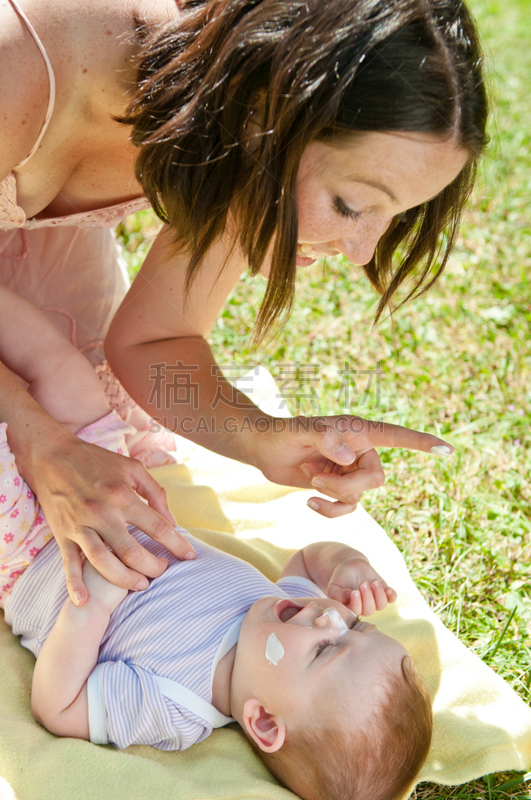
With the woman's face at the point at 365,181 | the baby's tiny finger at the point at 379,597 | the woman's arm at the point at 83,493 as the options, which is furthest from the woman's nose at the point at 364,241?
the baby's tiny finger at the point at 379,597

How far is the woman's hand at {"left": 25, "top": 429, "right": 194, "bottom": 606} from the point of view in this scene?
5.01 ft

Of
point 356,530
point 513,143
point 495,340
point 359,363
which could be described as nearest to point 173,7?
point 356,530

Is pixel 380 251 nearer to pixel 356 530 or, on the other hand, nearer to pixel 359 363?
pixel 356 530

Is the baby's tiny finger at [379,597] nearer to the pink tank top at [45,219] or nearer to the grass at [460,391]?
the grass at [460,391]

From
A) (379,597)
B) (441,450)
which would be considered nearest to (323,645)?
(379,597)

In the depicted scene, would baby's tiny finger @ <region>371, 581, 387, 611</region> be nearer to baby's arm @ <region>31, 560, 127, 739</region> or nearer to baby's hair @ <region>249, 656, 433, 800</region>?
baby's hair @ <region>249, 656, 433, 800</region>

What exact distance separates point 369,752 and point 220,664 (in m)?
0.38

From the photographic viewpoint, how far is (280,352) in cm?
296

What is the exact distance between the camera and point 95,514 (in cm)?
153

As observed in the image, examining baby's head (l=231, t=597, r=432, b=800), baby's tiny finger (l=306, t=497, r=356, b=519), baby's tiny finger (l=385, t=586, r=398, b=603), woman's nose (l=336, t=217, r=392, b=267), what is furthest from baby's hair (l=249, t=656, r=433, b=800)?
woman's nose (l=336, t=217, r=392, b=267)

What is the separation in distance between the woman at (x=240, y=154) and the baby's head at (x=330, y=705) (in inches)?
12.3

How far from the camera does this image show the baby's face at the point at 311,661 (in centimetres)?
147

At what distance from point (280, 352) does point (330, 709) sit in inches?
67.7

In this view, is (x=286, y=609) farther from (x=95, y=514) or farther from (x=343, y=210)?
(x=343, y=210)
